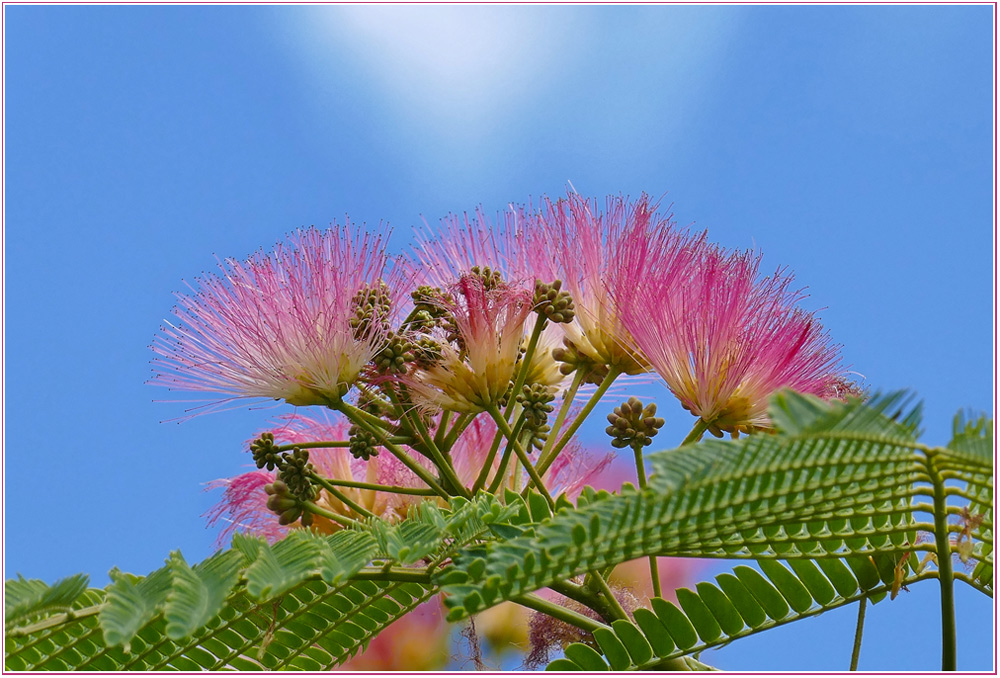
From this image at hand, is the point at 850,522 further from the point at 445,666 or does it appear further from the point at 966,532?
the point at 445,666

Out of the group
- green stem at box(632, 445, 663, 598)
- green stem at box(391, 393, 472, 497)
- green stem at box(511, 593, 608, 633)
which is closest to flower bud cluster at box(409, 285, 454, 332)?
green stem at box(391, 393, 472, 497)

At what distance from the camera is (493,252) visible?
167cm

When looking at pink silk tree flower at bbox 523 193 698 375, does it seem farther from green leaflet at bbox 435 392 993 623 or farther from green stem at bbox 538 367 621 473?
green leaflet at bbox 435 392 993 623

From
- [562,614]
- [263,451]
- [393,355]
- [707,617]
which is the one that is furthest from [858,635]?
[263,451]

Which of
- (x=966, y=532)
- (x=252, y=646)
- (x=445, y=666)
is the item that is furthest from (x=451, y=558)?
(x=445, y=666)

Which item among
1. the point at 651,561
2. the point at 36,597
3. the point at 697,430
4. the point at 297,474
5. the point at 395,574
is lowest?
the point at 36,597

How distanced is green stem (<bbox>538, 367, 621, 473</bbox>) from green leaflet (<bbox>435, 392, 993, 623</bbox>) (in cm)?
41

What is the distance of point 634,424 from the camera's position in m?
1.57

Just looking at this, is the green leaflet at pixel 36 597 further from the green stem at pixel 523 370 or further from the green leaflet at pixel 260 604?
the green stem at pixel 523 370

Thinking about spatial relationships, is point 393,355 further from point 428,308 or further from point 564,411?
point 564,411

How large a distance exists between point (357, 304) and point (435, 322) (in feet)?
0.44

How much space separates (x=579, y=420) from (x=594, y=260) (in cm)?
28

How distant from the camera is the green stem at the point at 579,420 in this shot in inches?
60.8

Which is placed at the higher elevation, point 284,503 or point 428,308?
point 428,308
